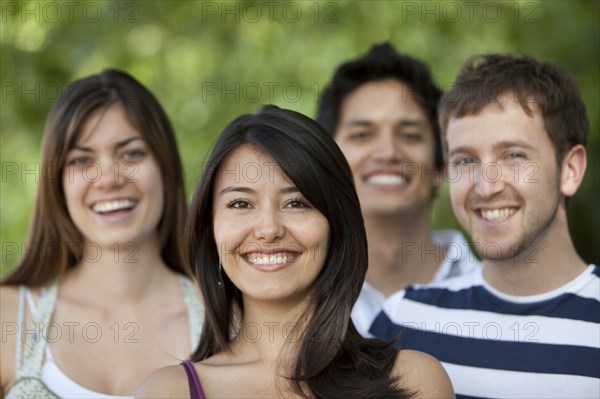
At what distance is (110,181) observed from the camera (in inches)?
154

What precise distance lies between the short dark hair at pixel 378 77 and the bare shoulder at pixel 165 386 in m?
2.36

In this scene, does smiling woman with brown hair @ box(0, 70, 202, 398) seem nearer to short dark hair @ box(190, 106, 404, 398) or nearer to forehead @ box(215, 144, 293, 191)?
short dark hair @ box(190, 106, 404, 398)

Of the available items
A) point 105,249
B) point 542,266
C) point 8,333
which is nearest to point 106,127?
point 105,249

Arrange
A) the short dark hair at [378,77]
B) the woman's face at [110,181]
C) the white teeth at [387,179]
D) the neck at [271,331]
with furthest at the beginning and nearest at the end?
the short dark hair at [378,77]
the white teeth at [387,179]
the woman's face at [110,181]
the neck at [271,331]

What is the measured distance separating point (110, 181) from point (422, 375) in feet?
5.63

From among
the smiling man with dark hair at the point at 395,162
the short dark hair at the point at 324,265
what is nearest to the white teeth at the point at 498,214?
the short dark hair at the point at 324,265

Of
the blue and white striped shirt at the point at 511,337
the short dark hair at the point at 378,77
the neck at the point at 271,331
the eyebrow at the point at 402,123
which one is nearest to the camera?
the neck at the point at 271,331

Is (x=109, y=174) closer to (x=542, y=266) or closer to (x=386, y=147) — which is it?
Answer: (x=386, y=147)

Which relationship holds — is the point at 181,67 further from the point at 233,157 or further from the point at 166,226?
the point at 233,157

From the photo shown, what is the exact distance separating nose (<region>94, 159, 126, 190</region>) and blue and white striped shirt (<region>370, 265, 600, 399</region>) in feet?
4.20

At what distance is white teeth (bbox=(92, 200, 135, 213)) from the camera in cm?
396

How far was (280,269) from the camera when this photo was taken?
280 cm

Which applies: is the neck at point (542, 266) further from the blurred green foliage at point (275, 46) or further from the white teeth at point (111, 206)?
the blurred green foliage at point (275, 46)

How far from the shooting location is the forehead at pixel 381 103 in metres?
4.68
